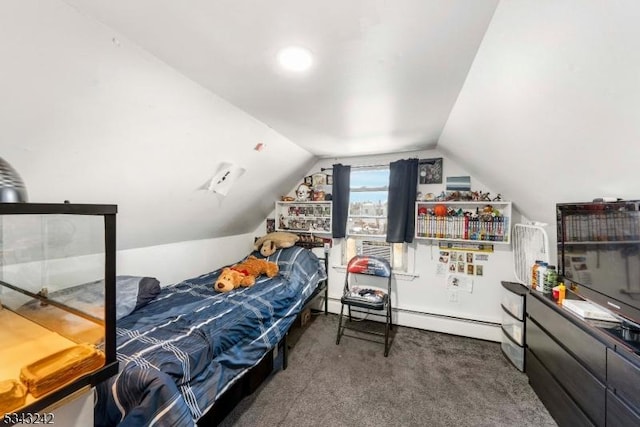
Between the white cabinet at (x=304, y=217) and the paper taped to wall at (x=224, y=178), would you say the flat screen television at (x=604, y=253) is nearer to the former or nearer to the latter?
the white cabinet at (x=304, y=217)

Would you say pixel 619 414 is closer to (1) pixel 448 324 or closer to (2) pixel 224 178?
(1) pixel 448 324

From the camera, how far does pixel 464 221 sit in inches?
107

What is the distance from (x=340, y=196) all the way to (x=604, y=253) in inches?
90.8

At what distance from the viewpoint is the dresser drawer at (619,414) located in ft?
3.53

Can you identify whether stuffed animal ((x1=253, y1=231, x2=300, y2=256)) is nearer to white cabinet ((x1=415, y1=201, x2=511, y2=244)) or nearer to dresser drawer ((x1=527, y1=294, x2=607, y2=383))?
white cabinet ((x1=415, y1=201, x2=511, y2=244))

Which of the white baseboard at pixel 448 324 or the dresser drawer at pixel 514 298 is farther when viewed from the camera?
the white baseboard at pixel 448 324

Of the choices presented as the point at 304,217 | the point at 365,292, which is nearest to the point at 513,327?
the point at 365,292

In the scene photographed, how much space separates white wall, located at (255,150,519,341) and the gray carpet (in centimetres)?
22

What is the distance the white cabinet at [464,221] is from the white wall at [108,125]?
6.08 ft

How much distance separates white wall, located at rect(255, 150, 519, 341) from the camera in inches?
109

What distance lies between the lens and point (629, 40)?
76 cm

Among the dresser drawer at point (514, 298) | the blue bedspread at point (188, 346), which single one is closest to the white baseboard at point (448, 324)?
the dresser drawer at point (514, 298)

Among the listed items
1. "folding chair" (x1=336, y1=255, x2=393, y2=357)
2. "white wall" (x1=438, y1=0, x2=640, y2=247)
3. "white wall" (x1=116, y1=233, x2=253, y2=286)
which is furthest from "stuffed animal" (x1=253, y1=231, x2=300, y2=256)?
"white wall" (x1=438, y1=0, x2=640, y2=247)

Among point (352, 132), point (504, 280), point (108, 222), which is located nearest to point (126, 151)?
point (108, 222)
